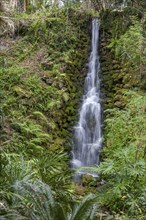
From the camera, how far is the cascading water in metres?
9.27

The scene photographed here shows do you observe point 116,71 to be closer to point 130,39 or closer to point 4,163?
point 130,39

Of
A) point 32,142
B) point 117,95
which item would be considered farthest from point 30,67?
point 32,142

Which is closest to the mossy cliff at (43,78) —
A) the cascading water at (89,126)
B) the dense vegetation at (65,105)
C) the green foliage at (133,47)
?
the dense vegetation at (65,105)

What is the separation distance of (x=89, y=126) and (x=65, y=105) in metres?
1.10

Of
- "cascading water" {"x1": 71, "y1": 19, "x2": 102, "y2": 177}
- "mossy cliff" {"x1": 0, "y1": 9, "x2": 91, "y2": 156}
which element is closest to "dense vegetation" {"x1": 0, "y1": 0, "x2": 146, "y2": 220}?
"mossy cliff" {"x1": 0, "y1": 9, "x2": 91, "y2": 156}

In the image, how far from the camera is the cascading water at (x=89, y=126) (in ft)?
30.4

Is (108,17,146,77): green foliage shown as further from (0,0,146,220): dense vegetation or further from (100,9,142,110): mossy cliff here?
(100,9,142,110): mossy cliff

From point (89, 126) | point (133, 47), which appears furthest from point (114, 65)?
point (89, 126)

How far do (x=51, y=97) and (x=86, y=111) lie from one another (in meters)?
1.43

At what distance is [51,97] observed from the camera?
991cm

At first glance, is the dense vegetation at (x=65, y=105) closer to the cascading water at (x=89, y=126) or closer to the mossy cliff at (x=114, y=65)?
the mossy cliff at (x=114, y=65)

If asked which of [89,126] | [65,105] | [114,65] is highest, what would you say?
[114,65]

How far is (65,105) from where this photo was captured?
33.9 feet

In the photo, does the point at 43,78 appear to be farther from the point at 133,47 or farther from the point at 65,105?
the point at 133,47
